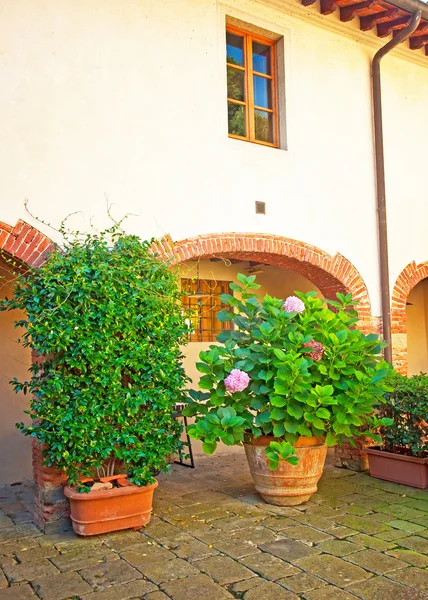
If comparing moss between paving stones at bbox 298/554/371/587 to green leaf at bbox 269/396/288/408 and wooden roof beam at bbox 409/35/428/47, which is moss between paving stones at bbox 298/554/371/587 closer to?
green leaf at bbox 269/396/288/408

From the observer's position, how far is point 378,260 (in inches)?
289

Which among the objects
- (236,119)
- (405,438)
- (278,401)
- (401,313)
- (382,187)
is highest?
(236,119)

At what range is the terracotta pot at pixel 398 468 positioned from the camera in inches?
233

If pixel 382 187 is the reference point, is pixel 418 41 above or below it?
above

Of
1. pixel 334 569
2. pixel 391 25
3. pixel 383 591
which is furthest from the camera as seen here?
pixel 391 25

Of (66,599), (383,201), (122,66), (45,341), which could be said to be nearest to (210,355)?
(45,341)

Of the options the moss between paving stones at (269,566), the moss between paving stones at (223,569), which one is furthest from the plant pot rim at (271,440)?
the moss between paving stones at (223,569)

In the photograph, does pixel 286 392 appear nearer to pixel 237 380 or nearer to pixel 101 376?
pixel 237 380

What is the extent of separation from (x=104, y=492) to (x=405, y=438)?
3.14m

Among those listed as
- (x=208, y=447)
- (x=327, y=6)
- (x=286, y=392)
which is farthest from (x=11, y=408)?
(x=327, y=6)

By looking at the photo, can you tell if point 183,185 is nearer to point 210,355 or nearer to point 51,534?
point 210,355

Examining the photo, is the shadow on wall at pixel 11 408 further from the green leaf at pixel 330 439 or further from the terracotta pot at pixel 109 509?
the green leaf at pixel 330 439

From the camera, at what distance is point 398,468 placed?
20.2 feet

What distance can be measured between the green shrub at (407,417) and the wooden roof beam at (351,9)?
4.31m
